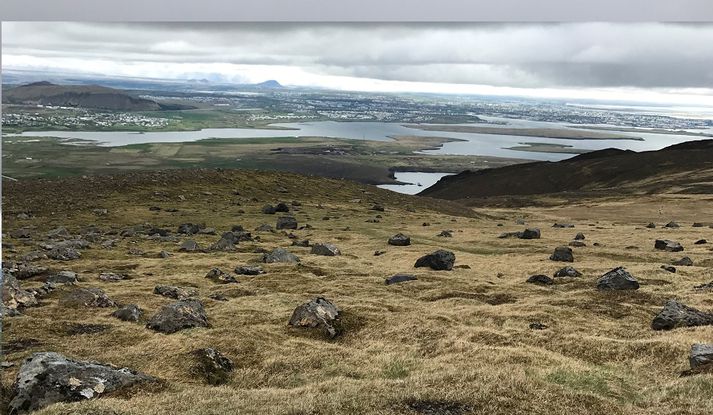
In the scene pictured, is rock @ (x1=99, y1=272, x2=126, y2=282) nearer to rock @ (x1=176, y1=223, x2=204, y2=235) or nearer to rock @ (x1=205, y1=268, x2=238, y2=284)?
A: rock @ (x1=205, y1=268, x2=238, y2=284)

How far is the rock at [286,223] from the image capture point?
3525 centimetres

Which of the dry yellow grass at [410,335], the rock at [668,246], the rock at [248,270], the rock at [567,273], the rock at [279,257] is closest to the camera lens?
the dry yellow grass at [410,335]

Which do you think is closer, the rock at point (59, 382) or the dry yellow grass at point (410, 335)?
the rock at point (59, 382)

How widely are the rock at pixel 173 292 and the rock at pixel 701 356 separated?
14922mm

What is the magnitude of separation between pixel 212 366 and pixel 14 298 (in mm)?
7938

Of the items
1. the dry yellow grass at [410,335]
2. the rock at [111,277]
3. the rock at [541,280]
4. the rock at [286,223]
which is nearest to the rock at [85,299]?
the dry yellow grass at [410,335]

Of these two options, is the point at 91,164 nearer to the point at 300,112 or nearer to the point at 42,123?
the point at 42,123

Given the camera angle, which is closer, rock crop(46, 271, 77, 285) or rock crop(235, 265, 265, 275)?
rock crop(46, 271, 77, 285)

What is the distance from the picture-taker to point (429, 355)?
13172 millimetres

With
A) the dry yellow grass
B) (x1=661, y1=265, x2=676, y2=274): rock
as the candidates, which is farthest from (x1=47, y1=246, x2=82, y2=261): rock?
(x1=661, y1=265, x2=676, y2=274): rock

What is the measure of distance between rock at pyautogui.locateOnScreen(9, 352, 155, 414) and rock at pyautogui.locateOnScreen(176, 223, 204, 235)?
21698mm

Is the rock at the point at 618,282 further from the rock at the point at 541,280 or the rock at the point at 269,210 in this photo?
the rock at the point at 269,210

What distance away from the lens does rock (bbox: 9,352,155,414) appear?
9695 mm

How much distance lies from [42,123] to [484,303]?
2115cm
